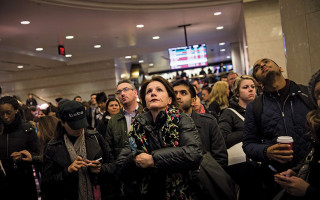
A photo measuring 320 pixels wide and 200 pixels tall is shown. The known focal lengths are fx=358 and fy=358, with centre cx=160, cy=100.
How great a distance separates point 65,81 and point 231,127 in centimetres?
1597

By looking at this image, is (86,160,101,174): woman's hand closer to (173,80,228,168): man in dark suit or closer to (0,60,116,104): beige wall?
(173,80,228,168): man in dark suit

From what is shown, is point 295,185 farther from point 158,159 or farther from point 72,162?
point 72,162

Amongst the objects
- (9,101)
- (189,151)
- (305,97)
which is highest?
(9,101)

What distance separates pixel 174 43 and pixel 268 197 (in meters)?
13.6

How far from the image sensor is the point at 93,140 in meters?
3.30

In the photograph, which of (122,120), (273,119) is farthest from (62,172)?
(273,119)

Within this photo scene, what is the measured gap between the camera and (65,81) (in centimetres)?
1881

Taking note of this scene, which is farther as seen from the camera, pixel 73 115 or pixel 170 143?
pixel 73 115

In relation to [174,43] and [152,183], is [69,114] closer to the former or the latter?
[152,183]

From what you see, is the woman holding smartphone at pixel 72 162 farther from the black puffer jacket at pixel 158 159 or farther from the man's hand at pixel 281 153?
the man's hand at pixel 281 153

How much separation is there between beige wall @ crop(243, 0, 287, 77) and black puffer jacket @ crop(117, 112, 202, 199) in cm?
759

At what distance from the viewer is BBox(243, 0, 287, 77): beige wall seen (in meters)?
9.48

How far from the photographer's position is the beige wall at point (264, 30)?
9484mm

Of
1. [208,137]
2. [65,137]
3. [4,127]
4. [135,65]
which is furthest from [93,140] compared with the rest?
[135,65]
